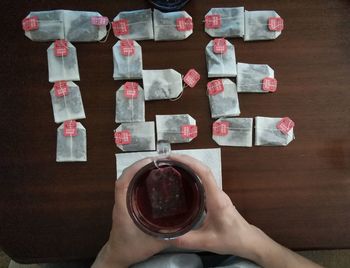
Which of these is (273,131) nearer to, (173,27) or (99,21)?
(173,27)

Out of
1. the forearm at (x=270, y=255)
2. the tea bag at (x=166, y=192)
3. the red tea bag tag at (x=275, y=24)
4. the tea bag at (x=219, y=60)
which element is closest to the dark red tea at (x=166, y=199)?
the tea bag at (x=166, y=192)

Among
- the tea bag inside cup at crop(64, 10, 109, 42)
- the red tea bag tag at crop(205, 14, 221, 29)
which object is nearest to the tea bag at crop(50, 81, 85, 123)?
the tea bag inside cup at crop(64, 10, 109, 42)

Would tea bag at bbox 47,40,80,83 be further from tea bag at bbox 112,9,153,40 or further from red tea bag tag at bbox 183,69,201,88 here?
red tea bag tag at bbox 183,69,201,88

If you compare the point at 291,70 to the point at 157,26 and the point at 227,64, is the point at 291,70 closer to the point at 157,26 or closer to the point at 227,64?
the point at 227,64

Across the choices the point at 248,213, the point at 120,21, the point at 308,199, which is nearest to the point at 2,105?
the point at 120,21

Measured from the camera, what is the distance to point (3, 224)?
736mm

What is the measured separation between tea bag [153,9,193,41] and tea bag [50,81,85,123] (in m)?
0.21

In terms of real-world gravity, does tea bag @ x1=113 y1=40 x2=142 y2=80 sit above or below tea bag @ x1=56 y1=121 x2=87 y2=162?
above

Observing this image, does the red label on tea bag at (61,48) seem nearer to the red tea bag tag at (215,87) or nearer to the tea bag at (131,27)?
the tea bag at (131,27)

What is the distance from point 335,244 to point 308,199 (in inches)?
4.4

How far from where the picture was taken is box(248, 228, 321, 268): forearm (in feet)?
2.14

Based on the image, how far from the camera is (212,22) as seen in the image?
76cm

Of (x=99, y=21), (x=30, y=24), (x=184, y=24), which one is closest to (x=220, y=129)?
(x=184, y=24)

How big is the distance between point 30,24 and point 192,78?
1.17ft
